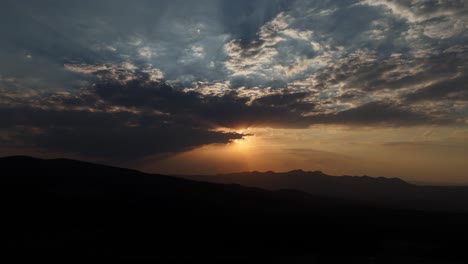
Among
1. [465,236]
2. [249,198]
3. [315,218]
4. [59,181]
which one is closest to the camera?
[465,236]

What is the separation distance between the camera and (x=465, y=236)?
171 ft

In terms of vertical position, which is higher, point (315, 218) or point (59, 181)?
point (59, 181)

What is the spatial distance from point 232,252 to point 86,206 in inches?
1220

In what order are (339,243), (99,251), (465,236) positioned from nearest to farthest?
(99,251) < (339,243) < (465,236)

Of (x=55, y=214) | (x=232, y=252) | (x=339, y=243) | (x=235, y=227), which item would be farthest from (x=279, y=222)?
(x=55, y=214)

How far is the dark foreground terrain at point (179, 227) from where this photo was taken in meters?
34.5

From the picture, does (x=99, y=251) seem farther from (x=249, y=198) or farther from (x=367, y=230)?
(x=249, y=198)

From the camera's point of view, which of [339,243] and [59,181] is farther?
[59,181]

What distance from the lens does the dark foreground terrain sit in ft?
113

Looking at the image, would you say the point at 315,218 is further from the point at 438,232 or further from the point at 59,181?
the point at 59,181

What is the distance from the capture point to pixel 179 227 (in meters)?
47.0

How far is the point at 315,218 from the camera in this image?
62.3m

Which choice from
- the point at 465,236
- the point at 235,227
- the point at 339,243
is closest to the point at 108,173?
the point at 235,227

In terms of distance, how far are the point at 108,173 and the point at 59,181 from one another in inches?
597
